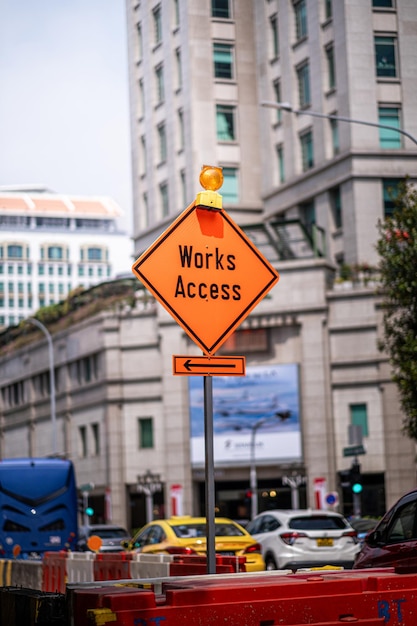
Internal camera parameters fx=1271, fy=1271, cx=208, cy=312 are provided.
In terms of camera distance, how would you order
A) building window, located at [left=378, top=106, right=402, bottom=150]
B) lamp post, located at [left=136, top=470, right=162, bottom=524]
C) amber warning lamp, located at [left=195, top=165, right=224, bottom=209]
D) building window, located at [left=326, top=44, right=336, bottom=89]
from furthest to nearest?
lamp post, located at [left=136, top=470, right=162, bottom=524] → building window, located at [left=326, top=44, right=336, bottom=89] → building window, located at [left=378, top=106, right=402, bottom=150] → amber warning lamp, located at [left=195, top=165, right=224, bottom=209]

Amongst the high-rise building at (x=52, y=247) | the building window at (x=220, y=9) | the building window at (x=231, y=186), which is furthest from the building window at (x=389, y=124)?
the high-rise building at (x=52, y=247)

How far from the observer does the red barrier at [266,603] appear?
5938 millimetres

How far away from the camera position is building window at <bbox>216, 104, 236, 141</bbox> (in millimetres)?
66750

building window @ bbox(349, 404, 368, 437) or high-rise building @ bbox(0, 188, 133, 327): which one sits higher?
high-rise building @ bbox(0, 188, 133, 327)

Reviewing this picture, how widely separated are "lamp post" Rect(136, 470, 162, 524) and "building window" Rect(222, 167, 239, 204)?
14790 millimetres

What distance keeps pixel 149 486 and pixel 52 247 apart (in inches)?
1628

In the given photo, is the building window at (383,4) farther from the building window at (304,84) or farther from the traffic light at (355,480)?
the building window at (304,84)

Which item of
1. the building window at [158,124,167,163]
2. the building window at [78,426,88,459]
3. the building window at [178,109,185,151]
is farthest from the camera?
the building window at [158,124,167,163]

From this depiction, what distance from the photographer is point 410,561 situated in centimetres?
1070

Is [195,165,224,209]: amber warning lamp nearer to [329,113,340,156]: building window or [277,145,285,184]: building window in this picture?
[329,113,340,156]: building window

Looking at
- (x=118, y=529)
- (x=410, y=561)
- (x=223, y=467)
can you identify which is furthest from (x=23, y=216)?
(x=410, y=561)

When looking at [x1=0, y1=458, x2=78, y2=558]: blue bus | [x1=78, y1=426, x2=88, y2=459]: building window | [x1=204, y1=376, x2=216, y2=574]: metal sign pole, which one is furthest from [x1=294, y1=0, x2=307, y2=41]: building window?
[x1=204, y1=376, x2=216, y2=574]: metal sign pole

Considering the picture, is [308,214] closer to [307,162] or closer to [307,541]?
[307,162]

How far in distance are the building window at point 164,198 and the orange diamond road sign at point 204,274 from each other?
60281 millimetres
